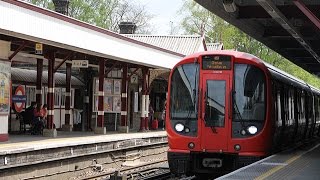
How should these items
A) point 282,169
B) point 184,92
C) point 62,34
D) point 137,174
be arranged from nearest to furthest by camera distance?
point 282,169 → point 184,92 → point 137,174 → point 62,34

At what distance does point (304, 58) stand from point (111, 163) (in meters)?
11.0

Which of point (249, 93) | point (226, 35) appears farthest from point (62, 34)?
point (226, 35)

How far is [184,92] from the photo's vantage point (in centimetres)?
1232

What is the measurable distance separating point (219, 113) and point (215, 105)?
0.19 meters

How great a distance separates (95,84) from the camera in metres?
26.8

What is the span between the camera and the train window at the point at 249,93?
1196cm

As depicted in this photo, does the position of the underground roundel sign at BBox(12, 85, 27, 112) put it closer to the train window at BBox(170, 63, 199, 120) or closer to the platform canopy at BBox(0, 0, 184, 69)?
the platform canopy at BBox(0, 0, 184, 69)

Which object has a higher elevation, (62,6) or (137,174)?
(62,6)

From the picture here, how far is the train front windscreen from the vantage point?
12133 millimetres

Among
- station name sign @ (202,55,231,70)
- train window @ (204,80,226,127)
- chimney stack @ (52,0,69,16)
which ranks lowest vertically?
train window @ (204,80,226,127)

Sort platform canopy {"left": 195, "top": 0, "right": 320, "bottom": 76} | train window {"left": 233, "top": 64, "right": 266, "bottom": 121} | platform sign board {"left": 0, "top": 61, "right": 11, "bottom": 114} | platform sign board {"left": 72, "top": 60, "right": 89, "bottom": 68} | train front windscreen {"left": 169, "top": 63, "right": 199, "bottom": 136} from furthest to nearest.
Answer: platform sign board {"left": 72, "top": 60, "right": 89, "bottom": 68}, platform sign board {"left": 0, "top": 61, "right": 11, "bottom": 114}, platform canopy {"left": 195, "top": 0, "right": 320, "bottom": 76}, train front windscreen {"left": 169, "top": 63, "right": 199, "bottom": 136}, train window {"left": 233, "top": 64, "right": 266, "bottom": 121}

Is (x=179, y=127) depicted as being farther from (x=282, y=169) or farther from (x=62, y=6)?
(x=62, y=6)

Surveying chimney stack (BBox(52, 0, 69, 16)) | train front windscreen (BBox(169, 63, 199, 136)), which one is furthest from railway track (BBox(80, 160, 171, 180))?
chimney stack (BBox(52, 0, 69, 16))

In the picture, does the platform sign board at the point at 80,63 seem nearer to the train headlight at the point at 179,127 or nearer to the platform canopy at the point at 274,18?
the platform canopy at the point at 274,18
